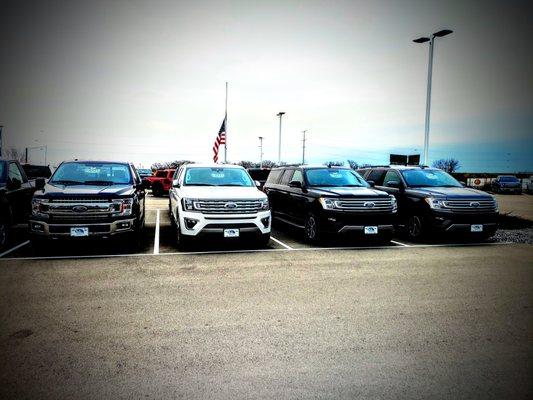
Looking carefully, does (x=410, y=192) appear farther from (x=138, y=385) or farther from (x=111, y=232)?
(x=138, y=385)

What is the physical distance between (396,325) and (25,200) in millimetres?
9851

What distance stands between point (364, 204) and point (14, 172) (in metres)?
9.07

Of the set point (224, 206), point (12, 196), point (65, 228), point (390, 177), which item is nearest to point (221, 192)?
point (224, 206)

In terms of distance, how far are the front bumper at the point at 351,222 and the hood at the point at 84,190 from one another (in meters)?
4.65

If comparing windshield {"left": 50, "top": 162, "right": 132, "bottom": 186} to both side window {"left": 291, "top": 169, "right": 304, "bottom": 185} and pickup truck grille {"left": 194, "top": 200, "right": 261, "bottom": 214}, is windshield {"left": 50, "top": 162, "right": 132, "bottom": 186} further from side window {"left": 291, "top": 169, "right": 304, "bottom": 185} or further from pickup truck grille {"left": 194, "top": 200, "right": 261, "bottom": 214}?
side window {"left": 291, "top": 169, "right": 304, "bottom": 185}

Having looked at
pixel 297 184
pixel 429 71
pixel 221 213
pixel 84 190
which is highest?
pixel 429 71

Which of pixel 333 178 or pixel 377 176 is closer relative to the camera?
pixel 333 178

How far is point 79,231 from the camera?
721cm

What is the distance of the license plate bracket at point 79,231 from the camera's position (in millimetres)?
7188

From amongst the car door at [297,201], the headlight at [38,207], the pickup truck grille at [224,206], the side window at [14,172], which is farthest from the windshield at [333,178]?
the side window at [14,172]

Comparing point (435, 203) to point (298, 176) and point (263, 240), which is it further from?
point (263, 240)

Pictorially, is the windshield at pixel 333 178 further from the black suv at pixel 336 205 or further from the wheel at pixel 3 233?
the wheel at pixel 3 233

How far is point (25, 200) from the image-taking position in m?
9.70

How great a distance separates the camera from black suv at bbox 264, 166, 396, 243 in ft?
28.8
